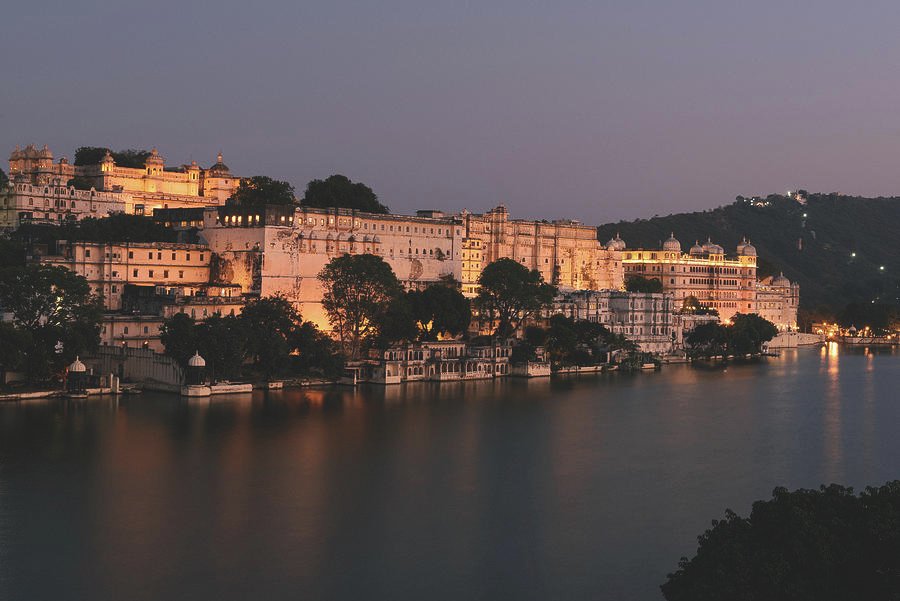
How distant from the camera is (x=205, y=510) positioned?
875 inches

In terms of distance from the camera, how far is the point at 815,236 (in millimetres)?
142500

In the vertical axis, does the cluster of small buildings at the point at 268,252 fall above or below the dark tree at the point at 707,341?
above

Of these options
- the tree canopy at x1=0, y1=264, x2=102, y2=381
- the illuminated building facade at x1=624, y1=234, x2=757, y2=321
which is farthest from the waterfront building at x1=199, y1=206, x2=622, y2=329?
the illuminated building facade at x1=624, y1=234, x2=757, y2=321

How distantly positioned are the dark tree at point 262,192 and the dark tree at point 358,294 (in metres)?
9.64

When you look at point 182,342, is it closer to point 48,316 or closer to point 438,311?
point 48,316

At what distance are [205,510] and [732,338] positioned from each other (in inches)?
1802

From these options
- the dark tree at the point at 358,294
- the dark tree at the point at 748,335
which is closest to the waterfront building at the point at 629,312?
the dark tree at the point at 748,335

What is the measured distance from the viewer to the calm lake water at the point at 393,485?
18.6 metres

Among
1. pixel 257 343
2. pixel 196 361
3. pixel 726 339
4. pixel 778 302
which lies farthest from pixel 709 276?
pixel 196 361

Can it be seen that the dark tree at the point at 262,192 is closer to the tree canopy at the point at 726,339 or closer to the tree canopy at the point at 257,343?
the tree canopy at the point at 257,343

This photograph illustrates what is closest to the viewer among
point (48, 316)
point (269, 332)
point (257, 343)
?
point (48, 316)

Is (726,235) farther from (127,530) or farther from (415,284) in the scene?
(127,530)

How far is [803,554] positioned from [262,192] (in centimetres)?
4262

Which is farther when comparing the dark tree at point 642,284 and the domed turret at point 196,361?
the dark tree at point 642,284
